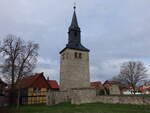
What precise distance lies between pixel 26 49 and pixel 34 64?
98.3 inches

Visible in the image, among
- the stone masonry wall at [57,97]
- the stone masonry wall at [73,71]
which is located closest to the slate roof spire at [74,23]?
the stone masonry wall at [73,71]

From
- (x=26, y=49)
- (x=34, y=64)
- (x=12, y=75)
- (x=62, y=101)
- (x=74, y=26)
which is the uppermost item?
(x=74, y=26)

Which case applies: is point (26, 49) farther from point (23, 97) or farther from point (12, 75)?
point (23, 97)

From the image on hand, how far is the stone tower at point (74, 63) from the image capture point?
33.2 meters

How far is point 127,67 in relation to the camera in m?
42.4

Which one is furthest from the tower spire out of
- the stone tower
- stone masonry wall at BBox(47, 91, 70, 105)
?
stone masonry wall at BBox(47, 91, 70, 105)

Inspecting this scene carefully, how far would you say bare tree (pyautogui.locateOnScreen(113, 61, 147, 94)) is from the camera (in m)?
40.4

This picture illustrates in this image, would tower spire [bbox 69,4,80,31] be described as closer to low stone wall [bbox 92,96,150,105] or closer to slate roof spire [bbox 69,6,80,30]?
slate roof spire [bbox 69,6,80,30]

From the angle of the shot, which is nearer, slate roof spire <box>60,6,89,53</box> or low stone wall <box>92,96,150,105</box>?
low stone wall <box>92,96,150,105</box>

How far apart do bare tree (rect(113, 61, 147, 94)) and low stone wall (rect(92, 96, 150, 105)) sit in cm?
1996

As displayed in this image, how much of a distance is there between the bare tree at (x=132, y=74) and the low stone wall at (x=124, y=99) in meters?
20.0

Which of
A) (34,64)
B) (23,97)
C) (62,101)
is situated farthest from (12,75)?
(62,101)

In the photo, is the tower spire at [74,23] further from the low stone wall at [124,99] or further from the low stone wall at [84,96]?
the low stone wall at [124,99]

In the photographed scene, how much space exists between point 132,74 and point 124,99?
2302 centimetres
